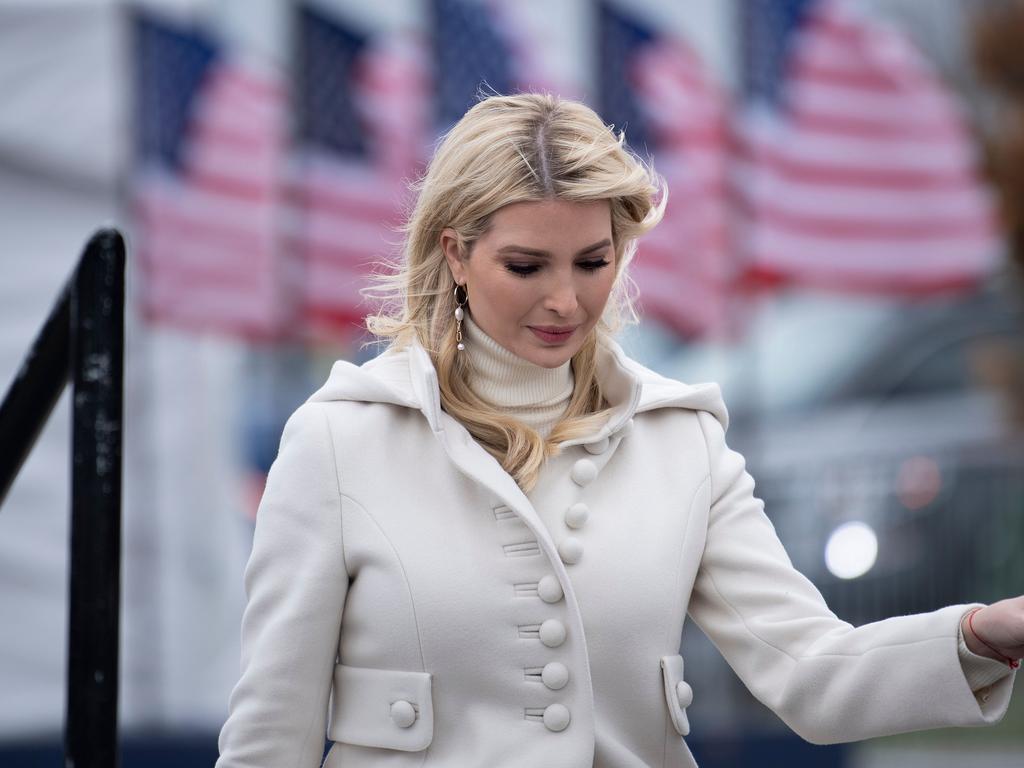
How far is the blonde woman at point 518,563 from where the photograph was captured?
2.50 metres

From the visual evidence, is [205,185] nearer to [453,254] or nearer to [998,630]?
[453,254]

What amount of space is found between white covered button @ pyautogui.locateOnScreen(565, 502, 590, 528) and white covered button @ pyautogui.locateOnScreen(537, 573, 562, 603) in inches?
4.1

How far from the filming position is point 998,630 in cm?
232

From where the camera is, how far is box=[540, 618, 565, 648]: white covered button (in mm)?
2492

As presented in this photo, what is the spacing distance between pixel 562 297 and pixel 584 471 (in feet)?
0.94

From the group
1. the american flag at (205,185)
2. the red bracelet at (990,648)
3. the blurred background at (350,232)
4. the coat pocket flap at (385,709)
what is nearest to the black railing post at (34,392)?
the coat pocket flap at (385,709)

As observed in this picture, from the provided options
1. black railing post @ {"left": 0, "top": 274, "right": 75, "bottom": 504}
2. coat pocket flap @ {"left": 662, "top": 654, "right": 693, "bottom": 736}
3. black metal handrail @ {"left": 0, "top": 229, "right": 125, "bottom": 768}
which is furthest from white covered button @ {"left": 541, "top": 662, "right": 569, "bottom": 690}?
black railing post @ {"left": 0, "top": 274, "right": 75, "bottom": 504}

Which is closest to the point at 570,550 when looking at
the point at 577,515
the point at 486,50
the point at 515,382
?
the point at 577,515

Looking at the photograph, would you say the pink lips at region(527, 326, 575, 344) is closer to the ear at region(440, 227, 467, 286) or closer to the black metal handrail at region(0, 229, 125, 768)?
the ear at region(440, 227, 467, 286)

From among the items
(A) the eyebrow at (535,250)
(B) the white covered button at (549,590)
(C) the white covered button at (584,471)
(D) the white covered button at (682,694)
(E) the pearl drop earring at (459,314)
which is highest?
(A) the eyebrow at (535,250)

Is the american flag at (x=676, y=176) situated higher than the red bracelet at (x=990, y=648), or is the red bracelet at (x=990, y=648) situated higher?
the american flag at (x=676, y=176)

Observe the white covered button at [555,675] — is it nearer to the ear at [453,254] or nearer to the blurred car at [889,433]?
the ear at [453,254]

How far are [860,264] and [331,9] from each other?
287 centimetres

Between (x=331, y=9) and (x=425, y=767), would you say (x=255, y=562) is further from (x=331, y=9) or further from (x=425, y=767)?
(x=331, y=9)
